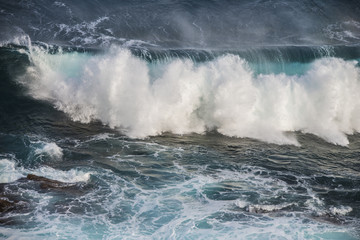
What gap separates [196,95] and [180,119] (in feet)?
5.50

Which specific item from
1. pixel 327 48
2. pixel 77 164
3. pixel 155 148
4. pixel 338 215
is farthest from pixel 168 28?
pixel 338 215

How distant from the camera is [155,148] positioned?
758 inches

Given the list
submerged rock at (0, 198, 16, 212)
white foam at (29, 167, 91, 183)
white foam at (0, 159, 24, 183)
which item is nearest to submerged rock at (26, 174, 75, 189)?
white foam at (29, 167, 91, 183)

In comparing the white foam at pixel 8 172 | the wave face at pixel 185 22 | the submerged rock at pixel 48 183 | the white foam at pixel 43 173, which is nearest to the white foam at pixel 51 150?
the white foam at pixel 43 173

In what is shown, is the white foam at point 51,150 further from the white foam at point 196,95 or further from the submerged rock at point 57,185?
the white foam at point 196,95

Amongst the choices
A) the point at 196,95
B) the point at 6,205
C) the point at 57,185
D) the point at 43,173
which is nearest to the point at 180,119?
the point at 196,95

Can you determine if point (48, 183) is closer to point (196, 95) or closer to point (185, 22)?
point (196, 95)

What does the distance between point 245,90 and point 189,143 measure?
4867mm

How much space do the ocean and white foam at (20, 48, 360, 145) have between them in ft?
0.24

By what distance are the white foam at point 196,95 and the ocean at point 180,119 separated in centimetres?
7

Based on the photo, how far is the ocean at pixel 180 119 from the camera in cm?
1421

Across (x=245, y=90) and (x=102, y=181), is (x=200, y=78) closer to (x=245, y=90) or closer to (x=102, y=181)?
(x=245, y=90)

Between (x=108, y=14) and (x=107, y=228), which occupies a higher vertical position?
(x=108, y=14)

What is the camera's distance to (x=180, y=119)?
22.1 metres
